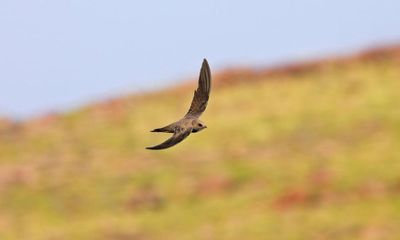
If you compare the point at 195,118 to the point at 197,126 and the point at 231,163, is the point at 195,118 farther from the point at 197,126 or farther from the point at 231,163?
the point at 231,163

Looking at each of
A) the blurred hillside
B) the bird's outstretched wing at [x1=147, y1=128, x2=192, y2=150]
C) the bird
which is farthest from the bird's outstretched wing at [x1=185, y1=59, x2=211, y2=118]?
the blurred hillside

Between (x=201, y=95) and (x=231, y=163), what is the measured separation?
30.8m

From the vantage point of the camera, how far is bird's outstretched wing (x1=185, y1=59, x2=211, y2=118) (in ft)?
47.6

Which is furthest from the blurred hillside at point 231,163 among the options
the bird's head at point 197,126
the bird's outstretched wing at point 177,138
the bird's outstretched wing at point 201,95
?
the bird's outstretched wing at point 177,138

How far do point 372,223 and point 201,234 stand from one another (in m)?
5.80

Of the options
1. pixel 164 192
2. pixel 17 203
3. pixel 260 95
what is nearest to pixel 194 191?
pixel 164 192

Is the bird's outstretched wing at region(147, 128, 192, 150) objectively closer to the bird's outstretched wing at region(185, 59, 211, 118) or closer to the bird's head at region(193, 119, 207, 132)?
the bird's head at region(193, 119, 207, 132)

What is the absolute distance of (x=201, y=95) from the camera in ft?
48.8

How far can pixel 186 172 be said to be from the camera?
4503 cm

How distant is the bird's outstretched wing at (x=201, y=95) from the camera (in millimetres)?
14498

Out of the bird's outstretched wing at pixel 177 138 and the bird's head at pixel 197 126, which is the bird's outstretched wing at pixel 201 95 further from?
the bird's outstretched wing at pixel 177 138

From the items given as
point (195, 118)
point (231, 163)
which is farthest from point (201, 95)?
point (231, 163)

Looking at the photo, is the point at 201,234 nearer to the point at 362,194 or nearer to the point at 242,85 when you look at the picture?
the point at 362,194

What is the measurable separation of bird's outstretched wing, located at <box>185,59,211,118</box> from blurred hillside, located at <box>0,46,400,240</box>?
22.2m
